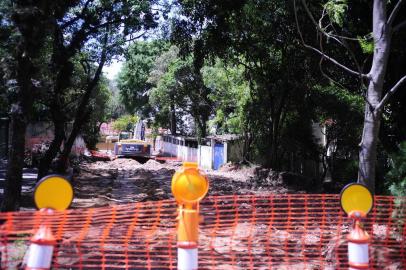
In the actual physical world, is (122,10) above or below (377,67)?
above

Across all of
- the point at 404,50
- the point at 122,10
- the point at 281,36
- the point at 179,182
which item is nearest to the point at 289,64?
the point at 281,36

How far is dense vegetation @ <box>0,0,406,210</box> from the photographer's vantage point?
774 centimetres

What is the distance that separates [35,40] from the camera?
8.02m

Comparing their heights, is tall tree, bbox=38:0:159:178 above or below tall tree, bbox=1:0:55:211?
above

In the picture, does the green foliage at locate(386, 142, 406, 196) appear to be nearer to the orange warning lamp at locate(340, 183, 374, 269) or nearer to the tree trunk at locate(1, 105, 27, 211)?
the orange warning lamp at locate(340, 183, 374, 269)

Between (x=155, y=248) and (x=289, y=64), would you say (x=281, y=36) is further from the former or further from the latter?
(x=155, y=248)

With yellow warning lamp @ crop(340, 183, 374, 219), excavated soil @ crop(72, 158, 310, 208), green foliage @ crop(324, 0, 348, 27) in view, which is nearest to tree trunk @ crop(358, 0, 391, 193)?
green foliage @ crop(324, 0, 348, 27)

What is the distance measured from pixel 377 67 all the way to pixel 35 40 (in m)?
5.64

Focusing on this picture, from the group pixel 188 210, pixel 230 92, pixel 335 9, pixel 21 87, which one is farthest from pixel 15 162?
pixel 230 92

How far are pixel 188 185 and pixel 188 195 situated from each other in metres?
0.07

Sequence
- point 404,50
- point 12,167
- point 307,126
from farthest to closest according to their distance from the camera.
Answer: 1. point 307,126
2. point 404,50
3. point 12,167

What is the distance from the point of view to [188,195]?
3.26 meters

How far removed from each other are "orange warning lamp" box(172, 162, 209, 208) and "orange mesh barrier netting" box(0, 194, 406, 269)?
131 centimetres

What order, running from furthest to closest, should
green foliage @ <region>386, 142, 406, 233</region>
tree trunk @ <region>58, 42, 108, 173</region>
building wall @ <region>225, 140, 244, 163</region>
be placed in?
1. building wall @ <region>225, 140, 244, 163</region>
2. tree trunk @ <region>58, 42, 108, 173</region>
3. green foliage @ <region>386, 142, 406, 233</region>
